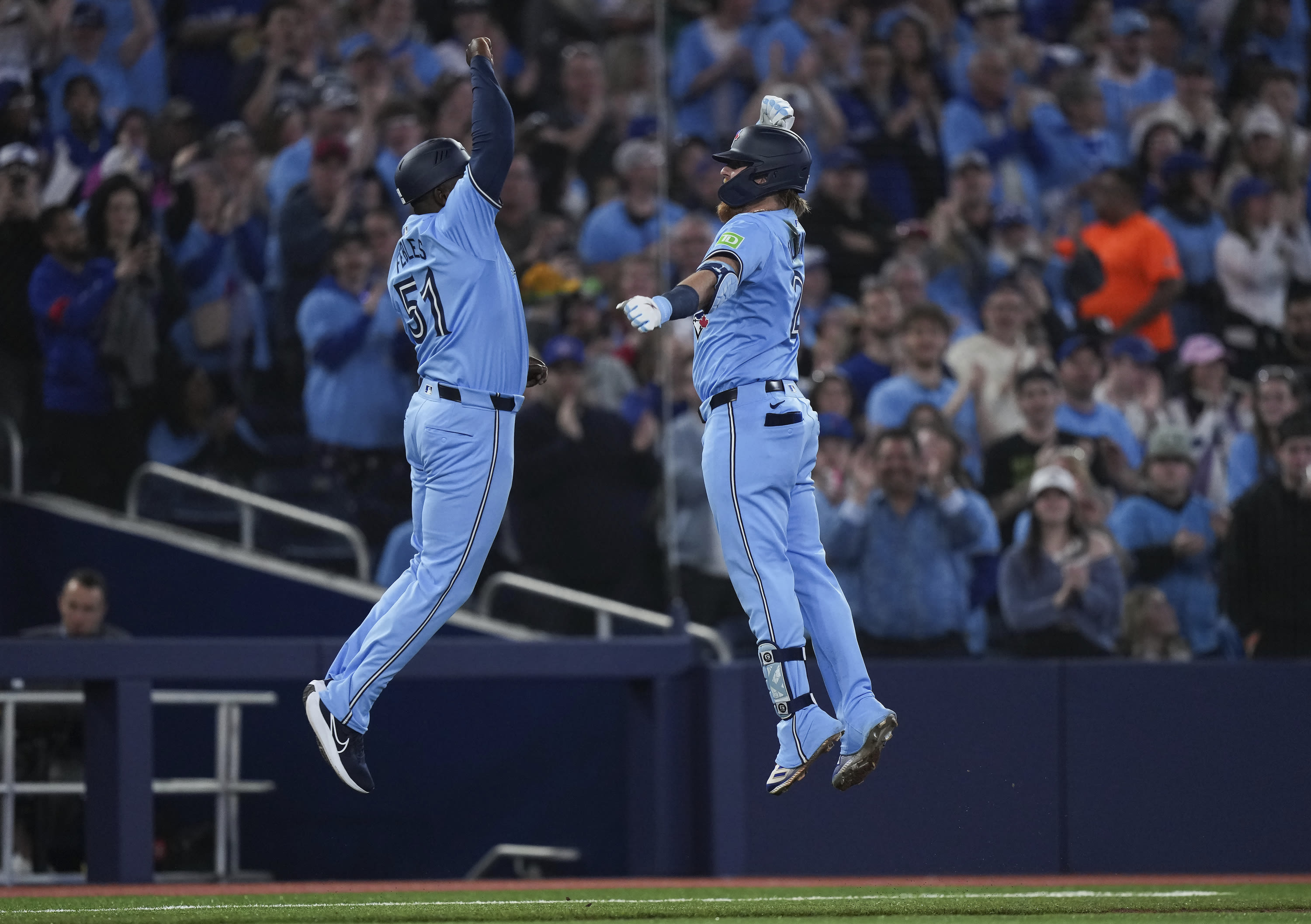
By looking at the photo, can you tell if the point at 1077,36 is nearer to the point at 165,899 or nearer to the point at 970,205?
the point at 970,205

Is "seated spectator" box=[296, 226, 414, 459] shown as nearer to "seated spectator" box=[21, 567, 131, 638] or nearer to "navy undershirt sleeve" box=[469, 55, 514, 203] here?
"seated spectator" box=[21, 567, 131, 638]

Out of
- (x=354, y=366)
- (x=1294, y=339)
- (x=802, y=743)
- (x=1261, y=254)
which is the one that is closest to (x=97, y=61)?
(x=354, y=366)

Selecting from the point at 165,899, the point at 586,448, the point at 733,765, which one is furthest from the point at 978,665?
the point at 165,899

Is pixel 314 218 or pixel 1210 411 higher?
pixel 314 218

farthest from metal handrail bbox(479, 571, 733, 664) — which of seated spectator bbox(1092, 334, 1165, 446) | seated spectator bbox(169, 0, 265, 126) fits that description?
seated spectator bbox(169, 0, 265, 126)

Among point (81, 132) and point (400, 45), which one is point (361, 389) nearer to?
point (81, 132)
